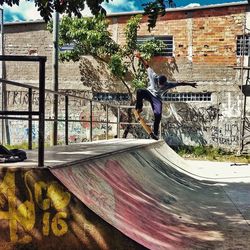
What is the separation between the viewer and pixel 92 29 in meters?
18.6

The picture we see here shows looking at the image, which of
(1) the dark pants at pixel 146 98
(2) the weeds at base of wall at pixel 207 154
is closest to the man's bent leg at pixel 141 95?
(1) the dark pants at pixel 146 98

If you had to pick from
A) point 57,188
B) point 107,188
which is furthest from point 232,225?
point 57,188

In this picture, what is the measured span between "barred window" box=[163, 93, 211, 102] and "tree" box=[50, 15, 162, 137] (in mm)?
1436

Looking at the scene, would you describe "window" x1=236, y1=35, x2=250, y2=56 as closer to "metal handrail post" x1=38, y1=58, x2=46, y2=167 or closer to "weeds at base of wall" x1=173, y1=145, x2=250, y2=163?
"weeds at base of wall" x1=173, y1=145, x2=250, y2=163

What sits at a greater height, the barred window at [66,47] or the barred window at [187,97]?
the barred window at [66,47]

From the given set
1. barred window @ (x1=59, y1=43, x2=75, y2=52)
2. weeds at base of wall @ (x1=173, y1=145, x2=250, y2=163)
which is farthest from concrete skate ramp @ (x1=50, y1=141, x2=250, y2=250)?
barred window @ (x1=59, y1=43, x2=75, y2=52)

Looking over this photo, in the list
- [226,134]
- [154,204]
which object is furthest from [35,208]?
[226,134]

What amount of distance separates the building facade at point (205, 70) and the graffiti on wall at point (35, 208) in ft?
51.9

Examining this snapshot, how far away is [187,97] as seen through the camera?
1877cm

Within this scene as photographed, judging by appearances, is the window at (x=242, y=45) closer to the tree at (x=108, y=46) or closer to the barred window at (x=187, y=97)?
the barred window at (x=187, y=97)

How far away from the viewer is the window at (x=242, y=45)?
717 inches

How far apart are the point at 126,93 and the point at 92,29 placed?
3303 mm

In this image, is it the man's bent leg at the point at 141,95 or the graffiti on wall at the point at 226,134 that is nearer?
the man's bent leg at the point at 141,95

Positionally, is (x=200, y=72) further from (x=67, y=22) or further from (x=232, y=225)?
(x=232, y=225)
